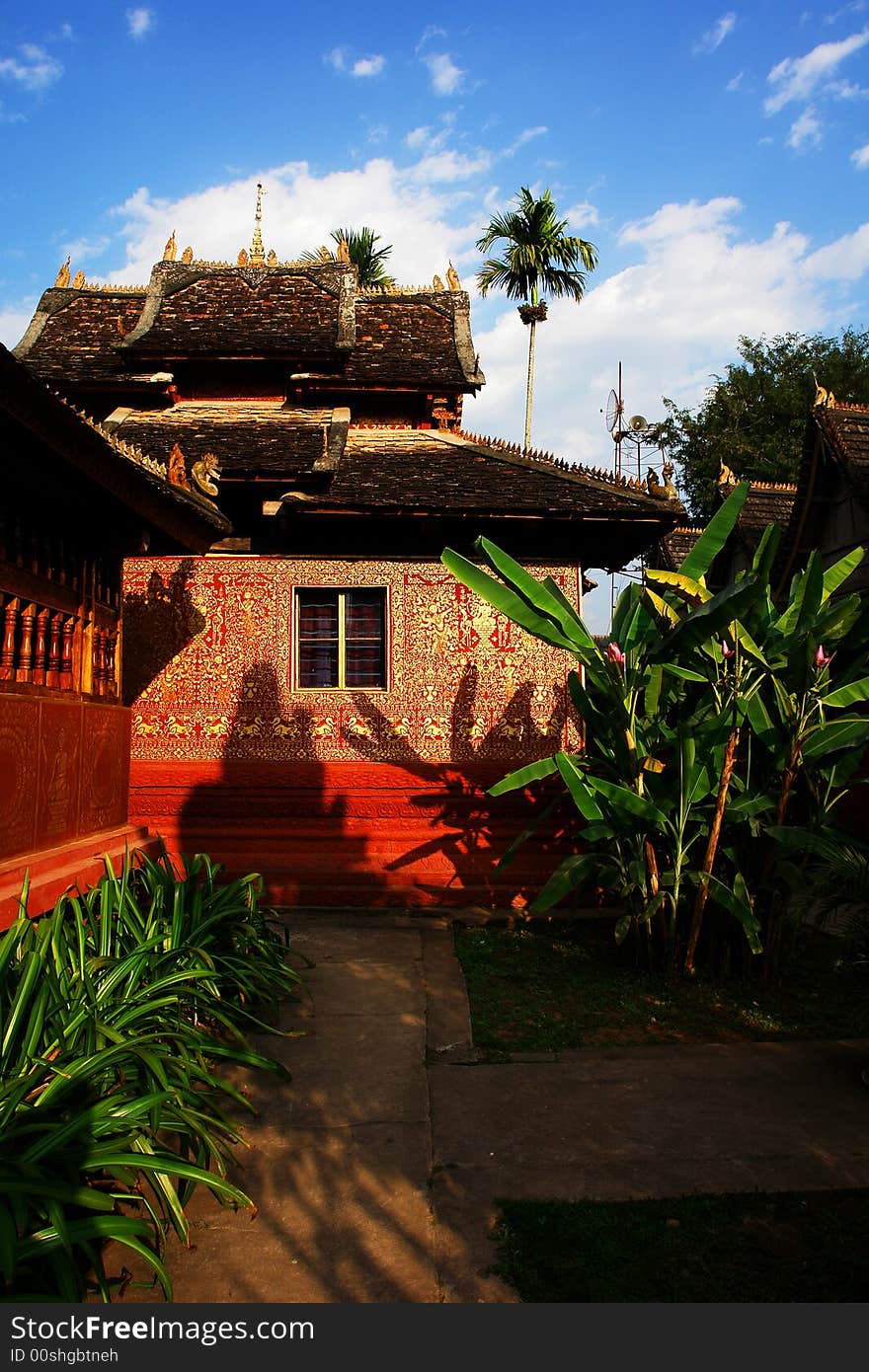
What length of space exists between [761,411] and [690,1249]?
109 feet

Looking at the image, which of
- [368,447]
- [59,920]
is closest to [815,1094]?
[59,920]

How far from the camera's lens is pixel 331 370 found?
35.1 feet

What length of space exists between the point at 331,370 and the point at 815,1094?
Result: 9.37 metres

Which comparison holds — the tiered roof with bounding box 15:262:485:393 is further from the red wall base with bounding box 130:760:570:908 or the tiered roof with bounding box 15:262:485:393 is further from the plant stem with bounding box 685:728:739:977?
the plant stem with bounding box 685:728:739:977

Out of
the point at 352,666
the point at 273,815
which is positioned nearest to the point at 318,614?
the point at 352,666

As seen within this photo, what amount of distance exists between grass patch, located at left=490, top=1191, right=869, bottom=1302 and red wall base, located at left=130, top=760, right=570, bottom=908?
18.7 feet

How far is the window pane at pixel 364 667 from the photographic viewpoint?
364 inches

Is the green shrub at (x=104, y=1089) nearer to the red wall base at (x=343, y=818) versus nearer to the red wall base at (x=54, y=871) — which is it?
the red wall base at (x=54, y=871)

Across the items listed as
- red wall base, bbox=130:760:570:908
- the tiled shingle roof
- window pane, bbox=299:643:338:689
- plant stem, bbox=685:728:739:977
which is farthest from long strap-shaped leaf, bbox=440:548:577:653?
the tiled shingle roof

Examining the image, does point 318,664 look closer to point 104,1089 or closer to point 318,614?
point 318,614

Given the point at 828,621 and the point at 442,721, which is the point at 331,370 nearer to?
the point at 442,721

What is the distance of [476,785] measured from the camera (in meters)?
8.98

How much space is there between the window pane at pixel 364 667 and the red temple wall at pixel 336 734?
161 mm

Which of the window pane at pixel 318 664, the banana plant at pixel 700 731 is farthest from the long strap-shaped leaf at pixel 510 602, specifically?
the window pane at pixel 318 664
